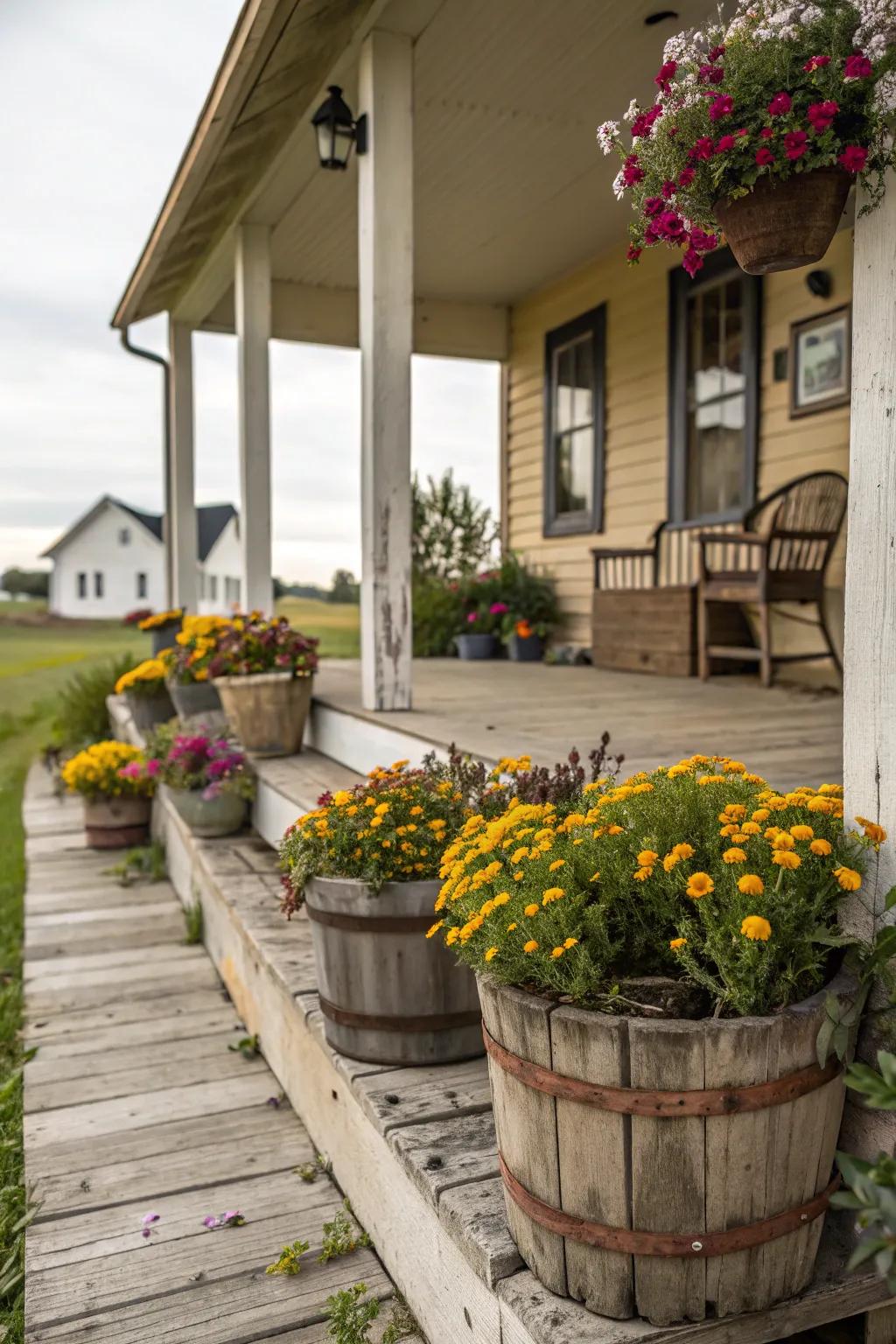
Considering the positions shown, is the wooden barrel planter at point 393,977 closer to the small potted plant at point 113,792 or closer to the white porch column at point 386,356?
the white porch column at point 386,356

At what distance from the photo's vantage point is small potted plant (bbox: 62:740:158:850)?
542cm

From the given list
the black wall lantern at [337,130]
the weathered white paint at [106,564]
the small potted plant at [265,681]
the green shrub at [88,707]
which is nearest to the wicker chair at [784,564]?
the small potted plant at [265,681]

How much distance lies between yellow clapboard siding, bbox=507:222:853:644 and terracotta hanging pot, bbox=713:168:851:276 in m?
3.66

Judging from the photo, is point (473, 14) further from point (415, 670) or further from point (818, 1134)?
point (818, 1134)

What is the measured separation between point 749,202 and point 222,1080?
2.53m

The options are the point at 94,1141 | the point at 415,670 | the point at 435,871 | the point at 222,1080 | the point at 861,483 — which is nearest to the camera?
the point at 861,483

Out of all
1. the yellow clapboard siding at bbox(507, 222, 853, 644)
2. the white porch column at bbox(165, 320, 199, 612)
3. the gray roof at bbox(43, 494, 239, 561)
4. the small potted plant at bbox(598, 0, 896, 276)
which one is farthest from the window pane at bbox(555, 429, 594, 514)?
the gray roof at bbox(43, 494, 239, 561)

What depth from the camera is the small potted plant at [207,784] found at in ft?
13.2

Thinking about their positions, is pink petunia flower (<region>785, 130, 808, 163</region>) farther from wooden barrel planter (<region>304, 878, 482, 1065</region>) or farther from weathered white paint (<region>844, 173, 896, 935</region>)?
wooden barrel planter (<region>304, 878, 482, 1065</region>)

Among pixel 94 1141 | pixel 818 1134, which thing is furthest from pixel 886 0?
pixel 94 1141

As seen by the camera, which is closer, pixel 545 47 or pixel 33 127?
pixel 545 47

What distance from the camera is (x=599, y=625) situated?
245 inches

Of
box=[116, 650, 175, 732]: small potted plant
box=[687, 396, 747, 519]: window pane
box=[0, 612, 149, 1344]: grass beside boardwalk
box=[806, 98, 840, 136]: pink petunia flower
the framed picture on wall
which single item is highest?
the framed picture on wall

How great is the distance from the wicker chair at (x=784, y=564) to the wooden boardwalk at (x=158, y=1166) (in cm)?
278
